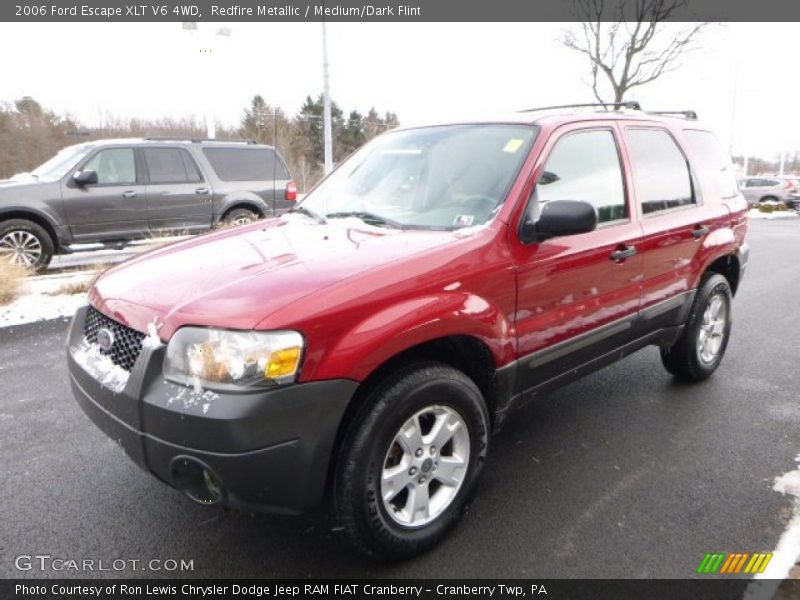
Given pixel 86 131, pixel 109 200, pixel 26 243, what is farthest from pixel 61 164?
pixel 86 131

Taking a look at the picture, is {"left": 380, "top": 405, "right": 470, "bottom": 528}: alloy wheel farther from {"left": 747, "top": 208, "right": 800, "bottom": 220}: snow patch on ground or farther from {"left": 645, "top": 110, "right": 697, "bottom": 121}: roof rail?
{"left": 747, "top": 208, "right": 800, "bottom": 220}: snow patch on ground

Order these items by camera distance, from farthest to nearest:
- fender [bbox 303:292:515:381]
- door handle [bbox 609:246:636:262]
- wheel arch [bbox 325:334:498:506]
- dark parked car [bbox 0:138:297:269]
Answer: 1. dark parked car [bbox 0:138:297:269]
2. door handle [bbox 609:246:636:262]
3. wheel arch [bbox 325:334:498:506]
4. fender [bbox 303:292:515:381]

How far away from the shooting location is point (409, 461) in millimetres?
2422

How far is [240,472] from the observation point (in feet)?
6.66

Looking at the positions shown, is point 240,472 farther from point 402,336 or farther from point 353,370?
point 402,336

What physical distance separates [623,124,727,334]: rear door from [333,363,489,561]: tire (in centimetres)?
163

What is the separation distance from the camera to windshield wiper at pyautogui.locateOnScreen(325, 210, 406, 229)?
300cm

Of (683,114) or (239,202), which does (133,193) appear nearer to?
(239,202)

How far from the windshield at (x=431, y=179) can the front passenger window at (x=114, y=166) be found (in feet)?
22.7

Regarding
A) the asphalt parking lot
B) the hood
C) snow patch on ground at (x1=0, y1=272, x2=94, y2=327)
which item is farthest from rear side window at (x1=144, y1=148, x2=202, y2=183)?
the hood

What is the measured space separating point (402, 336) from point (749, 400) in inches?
124

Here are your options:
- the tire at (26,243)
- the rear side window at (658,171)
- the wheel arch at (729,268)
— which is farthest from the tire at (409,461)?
the tire at (26,243)

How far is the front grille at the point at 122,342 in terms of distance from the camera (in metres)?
2.32

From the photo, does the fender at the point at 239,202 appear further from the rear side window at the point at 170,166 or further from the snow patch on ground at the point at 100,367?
the snow patch on ground at the point at 100,367
